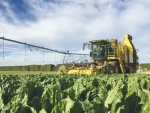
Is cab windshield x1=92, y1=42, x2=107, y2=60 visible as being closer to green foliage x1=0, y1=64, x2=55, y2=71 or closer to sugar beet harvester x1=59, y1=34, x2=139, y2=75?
sugar beet harvester x1=59, y1=34, x2=139, y2=75

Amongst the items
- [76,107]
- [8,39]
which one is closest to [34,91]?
[76,107]

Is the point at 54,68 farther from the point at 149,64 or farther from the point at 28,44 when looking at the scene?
the point at 28,44

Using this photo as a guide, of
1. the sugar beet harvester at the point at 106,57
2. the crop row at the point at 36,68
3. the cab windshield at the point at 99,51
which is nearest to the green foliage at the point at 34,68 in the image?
the crop row at the point at 36,68

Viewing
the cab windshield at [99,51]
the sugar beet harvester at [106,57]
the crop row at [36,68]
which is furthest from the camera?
the crop row at [36,68]

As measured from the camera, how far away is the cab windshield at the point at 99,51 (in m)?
24.3

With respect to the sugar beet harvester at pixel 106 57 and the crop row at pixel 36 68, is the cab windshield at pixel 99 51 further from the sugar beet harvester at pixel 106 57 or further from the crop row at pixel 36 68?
the crop row at pixel 36 68

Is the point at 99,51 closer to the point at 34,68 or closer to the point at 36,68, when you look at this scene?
the point at 36,68

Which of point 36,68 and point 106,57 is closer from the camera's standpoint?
point 106,57

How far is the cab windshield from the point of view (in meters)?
24.3

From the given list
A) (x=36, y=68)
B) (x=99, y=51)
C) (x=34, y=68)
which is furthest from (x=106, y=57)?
(x=34, y=68)

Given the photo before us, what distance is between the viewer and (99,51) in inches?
962

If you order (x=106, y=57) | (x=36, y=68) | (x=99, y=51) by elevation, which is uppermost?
(x=99, y=51)

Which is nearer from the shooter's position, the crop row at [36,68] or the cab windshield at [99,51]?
the cab windshield at [99,51]

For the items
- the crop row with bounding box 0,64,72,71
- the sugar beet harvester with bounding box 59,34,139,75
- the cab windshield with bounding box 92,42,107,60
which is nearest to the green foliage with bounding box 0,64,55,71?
the crop row with bounding box 0,64,72,71
